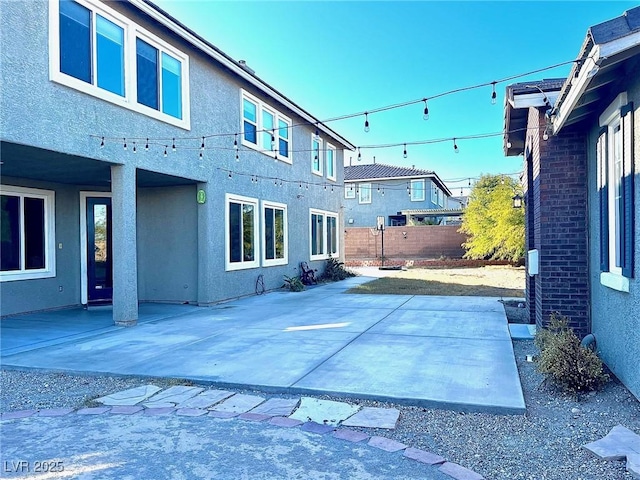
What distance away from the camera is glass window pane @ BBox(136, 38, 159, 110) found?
29.4 ft

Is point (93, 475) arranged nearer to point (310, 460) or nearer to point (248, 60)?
point (310, 460)

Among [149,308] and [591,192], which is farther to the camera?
[149,308]

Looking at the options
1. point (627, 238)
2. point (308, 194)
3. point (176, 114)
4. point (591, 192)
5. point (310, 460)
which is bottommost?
point (310, 460)

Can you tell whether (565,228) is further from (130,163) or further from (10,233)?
(10,233)

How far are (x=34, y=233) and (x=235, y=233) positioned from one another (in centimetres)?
453

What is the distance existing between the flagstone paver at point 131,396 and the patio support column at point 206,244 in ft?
19.3

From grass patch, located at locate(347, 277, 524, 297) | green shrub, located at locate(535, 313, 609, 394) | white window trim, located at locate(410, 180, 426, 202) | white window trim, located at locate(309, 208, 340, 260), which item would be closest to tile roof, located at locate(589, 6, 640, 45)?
green shrub, located at locate(535, 313, 609, 394)

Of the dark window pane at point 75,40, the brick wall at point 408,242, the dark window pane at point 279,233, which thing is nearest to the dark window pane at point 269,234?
the dark window pane at point 279,233

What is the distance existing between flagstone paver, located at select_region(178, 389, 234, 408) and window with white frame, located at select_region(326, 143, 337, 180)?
1506cm

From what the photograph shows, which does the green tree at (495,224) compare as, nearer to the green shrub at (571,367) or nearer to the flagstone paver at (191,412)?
the green shrub at (571,367)

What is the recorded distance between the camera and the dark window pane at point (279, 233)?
14758 mm

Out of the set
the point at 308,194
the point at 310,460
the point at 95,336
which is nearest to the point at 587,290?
the point at 310,460

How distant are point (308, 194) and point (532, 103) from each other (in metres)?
10.9

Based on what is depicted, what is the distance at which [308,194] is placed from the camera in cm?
1723
